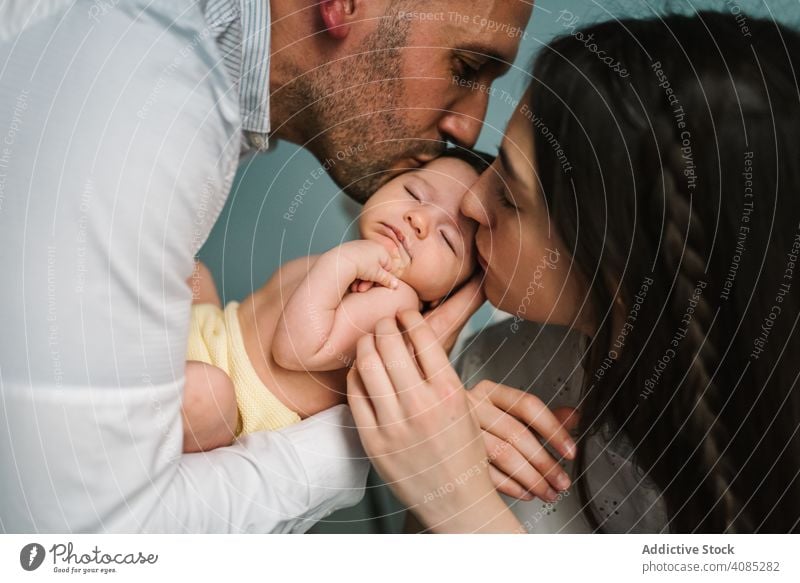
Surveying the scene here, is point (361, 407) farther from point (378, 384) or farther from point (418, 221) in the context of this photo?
point (418, 221)

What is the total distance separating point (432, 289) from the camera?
0.58 metres

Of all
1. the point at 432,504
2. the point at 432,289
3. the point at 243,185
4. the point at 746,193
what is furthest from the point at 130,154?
the point at 746,193

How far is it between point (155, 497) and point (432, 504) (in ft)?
0.69

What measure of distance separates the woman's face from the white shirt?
20 cm

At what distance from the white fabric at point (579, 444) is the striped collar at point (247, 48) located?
9.8 inches

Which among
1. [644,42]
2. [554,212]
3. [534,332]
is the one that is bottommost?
[534,332]

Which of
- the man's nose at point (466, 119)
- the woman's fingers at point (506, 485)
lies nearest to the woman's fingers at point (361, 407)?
the woman's fingers at point (506, 485)

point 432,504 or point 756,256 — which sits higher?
point 756,256

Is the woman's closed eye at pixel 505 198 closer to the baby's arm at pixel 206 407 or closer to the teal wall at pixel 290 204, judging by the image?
the teal wall at pixel 290 204

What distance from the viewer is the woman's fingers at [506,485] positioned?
0.58 metres

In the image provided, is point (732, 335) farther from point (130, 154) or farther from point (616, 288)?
point (130, 154)

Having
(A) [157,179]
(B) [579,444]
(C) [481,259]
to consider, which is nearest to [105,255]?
(A) [157,179]

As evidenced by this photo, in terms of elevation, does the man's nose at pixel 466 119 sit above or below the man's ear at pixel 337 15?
below

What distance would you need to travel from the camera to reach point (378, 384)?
0.55 meters
